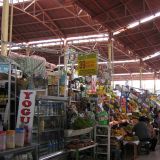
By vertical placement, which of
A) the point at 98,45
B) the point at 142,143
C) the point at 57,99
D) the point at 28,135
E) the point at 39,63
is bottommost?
the point at 142,143

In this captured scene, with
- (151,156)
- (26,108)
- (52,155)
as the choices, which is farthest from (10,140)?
(151,156)

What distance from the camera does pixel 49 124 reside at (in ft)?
22.2

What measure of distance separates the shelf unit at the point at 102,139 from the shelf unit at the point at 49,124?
5.34ft

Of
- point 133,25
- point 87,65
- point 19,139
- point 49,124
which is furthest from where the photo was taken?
point 133,25

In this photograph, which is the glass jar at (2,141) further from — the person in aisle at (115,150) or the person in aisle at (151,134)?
the person in aisle at (151,134)

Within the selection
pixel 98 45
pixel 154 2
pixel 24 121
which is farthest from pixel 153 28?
pixel 24 121

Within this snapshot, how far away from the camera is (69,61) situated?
336 inches

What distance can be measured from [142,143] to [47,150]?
200 inches

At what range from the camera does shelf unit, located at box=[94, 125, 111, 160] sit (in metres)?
8.45

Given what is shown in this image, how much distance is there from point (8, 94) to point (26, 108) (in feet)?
1.77

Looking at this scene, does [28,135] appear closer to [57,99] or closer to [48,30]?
[57,99]

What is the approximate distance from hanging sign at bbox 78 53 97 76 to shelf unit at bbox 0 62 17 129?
2497 mm

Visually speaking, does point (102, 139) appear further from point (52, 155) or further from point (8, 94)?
point (8, 94)

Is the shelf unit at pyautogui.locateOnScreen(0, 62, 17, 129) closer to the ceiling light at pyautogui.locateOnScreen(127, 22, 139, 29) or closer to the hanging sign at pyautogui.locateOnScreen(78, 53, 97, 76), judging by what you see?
the hanging sign at pyautogui.locateOnScreen(78, 53, 97, 76)
